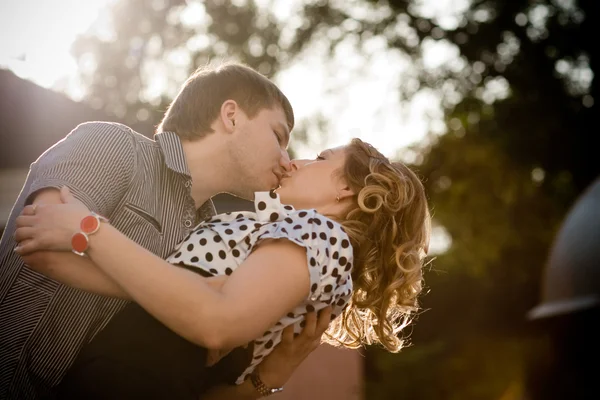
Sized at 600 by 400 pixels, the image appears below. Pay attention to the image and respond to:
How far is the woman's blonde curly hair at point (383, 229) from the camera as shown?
320 cm

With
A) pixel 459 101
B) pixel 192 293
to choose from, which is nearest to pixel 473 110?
pixel 459 101

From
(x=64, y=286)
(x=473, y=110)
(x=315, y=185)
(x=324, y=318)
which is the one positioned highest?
(x=315, y=185)

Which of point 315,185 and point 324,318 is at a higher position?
point 315,185

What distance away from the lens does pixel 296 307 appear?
271 centimetres

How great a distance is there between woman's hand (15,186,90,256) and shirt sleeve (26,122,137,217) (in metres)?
0.12

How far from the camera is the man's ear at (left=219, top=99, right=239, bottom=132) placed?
3.29 meters

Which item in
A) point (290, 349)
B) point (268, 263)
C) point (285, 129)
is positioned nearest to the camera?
point (268, 263)

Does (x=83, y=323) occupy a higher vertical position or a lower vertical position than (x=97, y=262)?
lower

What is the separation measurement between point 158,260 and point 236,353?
74cm

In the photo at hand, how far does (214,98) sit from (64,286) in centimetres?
114

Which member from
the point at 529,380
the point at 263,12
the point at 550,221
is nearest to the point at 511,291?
the point at 550,221

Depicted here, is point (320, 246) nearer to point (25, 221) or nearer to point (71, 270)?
point (71, 270)

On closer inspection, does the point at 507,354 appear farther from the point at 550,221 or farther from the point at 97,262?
the point at 97,262

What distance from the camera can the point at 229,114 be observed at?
3.32 m
